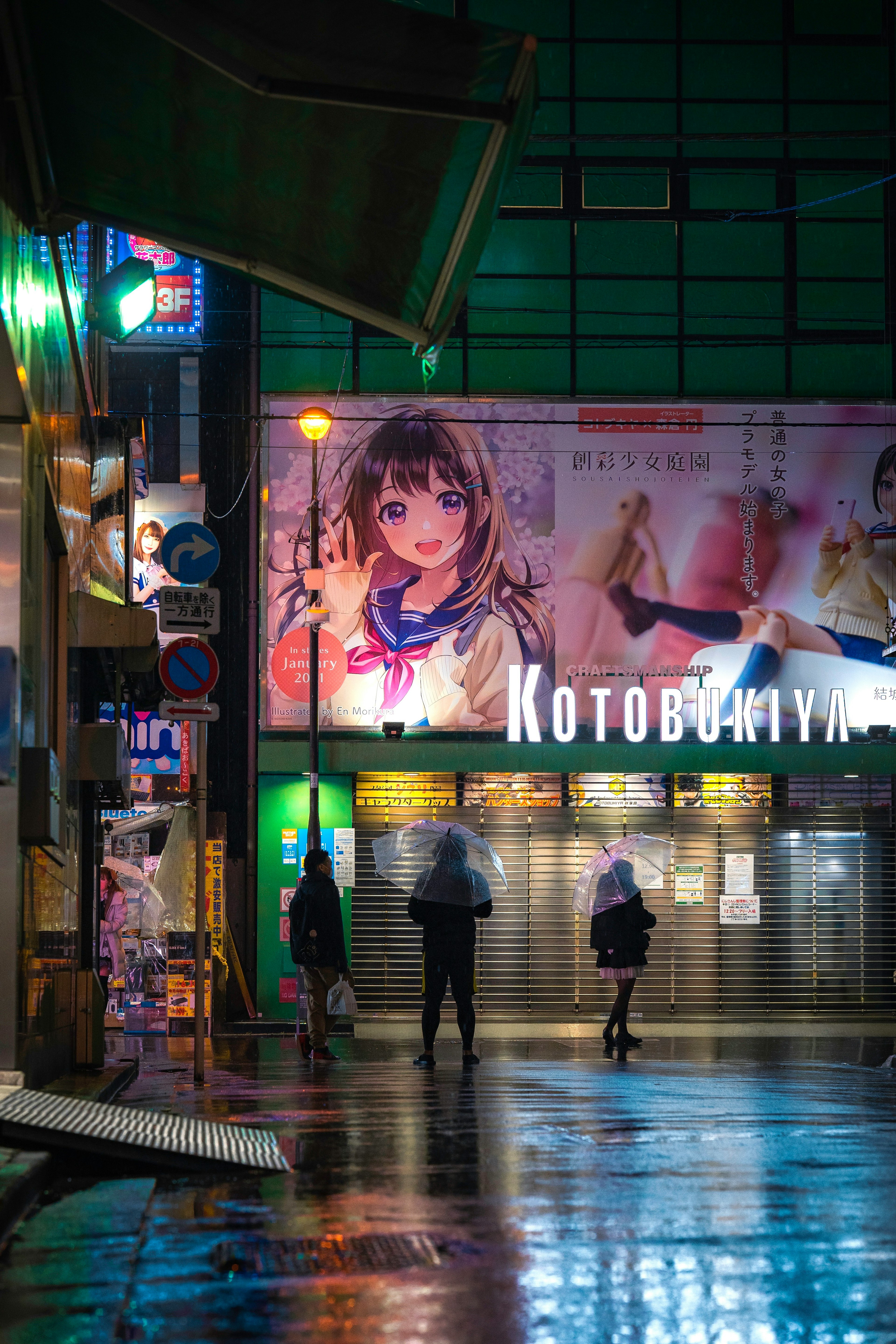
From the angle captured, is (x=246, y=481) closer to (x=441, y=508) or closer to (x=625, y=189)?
(x=441, y=508)

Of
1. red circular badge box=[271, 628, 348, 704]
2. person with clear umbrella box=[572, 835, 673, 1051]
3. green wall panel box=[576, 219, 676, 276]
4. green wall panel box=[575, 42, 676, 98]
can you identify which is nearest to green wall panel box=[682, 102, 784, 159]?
green wall panel box=[575, 42, 676, 98]

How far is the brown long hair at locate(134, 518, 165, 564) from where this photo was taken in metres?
22.3

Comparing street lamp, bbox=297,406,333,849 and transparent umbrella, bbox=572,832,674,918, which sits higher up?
street lamp, bbox=297,406,333,849

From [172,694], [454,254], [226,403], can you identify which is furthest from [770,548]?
[454,254]

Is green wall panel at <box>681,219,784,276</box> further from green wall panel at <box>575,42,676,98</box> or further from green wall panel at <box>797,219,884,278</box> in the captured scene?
green wall panel at <box>575,42,676,98</box>

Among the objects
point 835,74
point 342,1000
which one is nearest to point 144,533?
point 342,1000

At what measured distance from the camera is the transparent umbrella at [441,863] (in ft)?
45.7

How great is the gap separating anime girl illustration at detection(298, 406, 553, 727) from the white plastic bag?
4.28 meters

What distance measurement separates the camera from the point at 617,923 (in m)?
15.7

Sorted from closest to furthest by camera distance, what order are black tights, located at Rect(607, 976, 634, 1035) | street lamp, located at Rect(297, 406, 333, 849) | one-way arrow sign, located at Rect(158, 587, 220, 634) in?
1. one-way arrow sign, located at Rect(158, 587, 220, 634)
2. black tights, located at Rect(607, 976, 634, 1035)
3. street lamp, located at Rect(297, 406, 333, 849)

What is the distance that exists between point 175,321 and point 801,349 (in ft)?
29.8

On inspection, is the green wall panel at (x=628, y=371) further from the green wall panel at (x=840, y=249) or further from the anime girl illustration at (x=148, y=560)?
the anime girl illustration at (x=148, y=560)

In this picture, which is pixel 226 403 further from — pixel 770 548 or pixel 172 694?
pixel 172 694

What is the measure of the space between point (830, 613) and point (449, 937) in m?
10.2
